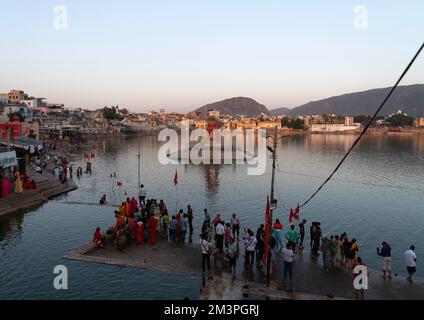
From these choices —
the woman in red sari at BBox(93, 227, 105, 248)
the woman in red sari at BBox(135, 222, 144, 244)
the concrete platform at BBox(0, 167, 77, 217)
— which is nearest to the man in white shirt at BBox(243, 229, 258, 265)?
the woman in red sari at BBox(135, 222, 144, 244)

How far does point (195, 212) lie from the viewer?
85.4 ft

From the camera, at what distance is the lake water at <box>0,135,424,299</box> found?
1290 centimetres

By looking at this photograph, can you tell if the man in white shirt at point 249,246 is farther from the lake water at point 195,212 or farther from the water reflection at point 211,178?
the water reflection at point 211,178

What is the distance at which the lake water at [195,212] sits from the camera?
12.9m

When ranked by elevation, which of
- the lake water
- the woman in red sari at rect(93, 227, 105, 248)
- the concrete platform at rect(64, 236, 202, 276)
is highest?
the woman in red sari at rect(93, 227, 105, 248)

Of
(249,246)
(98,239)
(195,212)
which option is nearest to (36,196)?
(195,212)

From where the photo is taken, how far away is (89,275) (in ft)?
44.1

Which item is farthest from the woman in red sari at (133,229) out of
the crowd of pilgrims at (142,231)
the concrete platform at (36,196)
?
the concrete platform at (36,196)

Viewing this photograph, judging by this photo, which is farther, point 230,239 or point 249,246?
point 230,239

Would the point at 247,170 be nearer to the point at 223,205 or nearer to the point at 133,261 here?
the point at 223,205

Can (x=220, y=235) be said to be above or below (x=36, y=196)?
above

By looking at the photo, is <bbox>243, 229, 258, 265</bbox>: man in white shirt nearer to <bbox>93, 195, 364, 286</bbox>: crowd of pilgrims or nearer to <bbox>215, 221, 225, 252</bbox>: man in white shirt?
<bbox>93, 195, 364, 286</bbox>: crowd of pilgrims

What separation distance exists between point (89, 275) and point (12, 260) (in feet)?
13.4

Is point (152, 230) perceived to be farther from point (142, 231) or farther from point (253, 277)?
point (253, 277)
